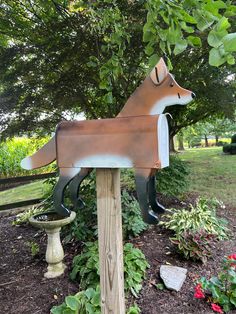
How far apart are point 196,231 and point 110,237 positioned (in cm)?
209

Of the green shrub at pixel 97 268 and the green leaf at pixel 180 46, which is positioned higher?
the green leaf at pixel 180 46

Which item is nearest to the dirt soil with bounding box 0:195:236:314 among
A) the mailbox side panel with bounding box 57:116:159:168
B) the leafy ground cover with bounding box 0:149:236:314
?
the leafy ground cover with bounding box 0:149:236:314

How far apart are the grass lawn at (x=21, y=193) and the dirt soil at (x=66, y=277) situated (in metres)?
1.89

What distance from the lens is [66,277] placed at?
101 inches

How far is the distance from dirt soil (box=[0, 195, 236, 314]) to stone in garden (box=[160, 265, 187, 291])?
47 millimetres

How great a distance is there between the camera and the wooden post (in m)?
1.13

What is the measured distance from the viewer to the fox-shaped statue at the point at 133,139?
94 cm

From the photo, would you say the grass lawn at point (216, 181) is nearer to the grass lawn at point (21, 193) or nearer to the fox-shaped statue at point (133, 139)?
the grass lawn at point (21, 193)

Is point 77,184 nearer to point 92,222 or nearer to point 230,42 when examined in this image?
point 230,42

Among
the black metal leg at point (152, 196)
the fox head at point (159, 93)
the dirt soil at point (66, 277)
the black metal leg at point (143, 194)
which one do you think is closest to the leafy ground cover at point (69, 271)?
the dirt soil at point (66, 277)

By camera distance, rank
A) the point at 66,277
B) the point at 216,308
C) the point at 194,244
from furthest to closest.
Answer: the point at 194,244 → the point at 66,277 → the point at 216,308

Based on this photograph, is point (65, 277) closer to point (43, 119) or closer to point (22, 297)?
point (22, 297)

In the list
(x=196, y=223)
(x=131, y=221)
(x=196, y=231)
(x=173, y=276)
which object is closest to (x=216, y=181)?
(x=196, y=223)

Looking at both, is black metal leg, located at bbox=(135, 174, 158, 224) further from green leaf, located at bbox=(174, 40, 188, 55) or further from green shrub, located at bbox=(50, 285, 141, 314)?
green shrub, located at bbox=(50, 285, 141, 314)
